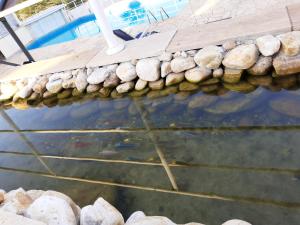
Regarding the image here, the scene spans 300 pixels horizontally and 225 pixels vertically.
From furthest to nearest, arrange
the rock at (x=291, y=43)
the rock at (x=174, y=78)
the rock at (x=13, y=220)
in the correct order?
the rock at (x=174, y=78) < the rock at (x=291, y=43) < the rock at (x=13, y=220)

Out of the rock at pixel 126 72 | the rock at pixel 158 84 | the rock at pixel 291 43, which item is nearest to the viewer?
the rock at pixel 291 43

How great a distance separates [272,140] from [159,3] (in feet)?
20.7

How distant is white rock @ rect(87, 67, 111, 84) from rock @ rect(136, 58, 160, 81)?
0.54 m

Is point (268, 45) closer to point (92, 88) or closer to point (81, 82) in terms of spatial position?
point (92, 88)

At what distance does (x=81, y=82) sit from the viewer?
4559mm

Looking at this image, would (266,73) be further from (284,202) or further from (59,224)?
(59,224)

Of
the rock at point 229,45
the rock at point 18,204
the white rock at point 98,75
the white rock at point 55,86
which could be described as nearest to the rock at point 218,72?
the rock at point 229,45

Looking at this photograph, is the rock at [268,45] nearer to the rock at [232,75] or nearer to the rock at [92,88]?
the rock at [232,75]

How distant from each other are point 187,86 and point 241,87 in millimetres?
660

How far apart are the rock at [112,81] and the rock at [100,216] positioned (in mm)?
2410

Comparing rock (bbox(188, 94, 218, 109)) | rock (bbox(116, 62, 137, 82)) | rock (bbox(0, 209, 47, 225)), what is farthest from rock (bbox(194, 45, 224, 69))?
rock (bbox(0, 209, 47, 225))

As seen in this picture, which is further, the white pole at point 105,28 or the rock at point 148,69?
the white pole at point 105,28

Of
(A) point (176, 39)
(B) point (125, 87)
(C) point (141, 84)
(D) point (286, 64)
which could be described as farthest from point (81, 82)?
(D) point (286, 64)

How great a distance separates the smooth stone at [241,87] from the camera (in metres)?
3.34
